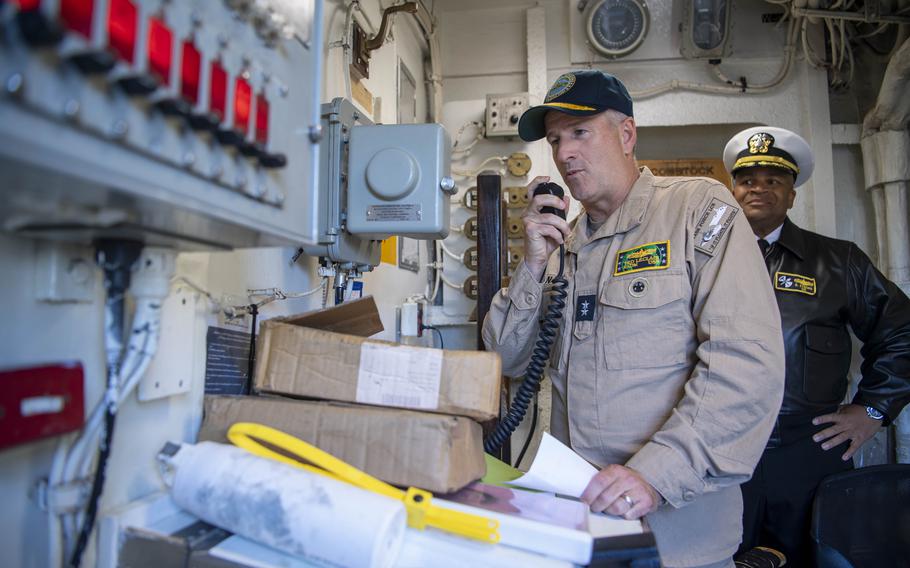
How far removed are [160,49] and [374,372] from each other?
50 cm

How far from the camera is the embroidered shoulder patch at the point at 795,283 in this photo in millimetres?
1954

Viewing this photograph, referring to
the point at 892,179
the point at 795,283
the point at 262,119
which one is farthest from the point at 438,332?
the point at 892,179

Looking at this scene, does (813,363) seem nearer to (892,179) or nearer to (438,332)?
(892,179)

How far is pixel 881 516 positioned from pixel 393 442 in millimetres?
1536

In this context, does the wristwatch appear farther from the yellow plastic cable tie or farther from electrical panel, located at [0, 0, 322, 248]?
electrical panel, located at [0, 0, 322, 248]

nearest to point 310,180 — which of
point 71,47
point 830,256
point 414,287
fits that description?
point 71,47

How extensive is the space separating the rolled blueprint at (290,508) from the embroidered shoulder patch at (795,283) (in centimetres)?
187

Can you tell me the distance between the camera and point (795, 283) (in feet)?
6.44

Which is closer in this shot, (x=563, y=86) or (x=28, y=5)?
(x=28, y=5)

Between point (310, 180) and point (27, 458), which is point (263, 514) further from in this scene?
point (310, 180)

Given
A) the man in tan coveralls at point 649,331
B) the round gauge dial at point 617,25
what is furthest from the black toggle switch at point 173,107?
the round gauge dial at point 617,25

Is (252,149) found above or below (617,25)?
below

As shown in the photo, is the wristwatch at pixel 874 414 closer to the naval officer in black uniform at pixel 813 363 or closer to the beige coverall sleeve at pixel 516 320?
the naval officer in black uniform at pixel 813 363

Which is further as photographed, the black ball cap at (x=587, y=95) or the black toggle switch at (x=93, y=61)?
the black ball cap at (x=587, y=95)
